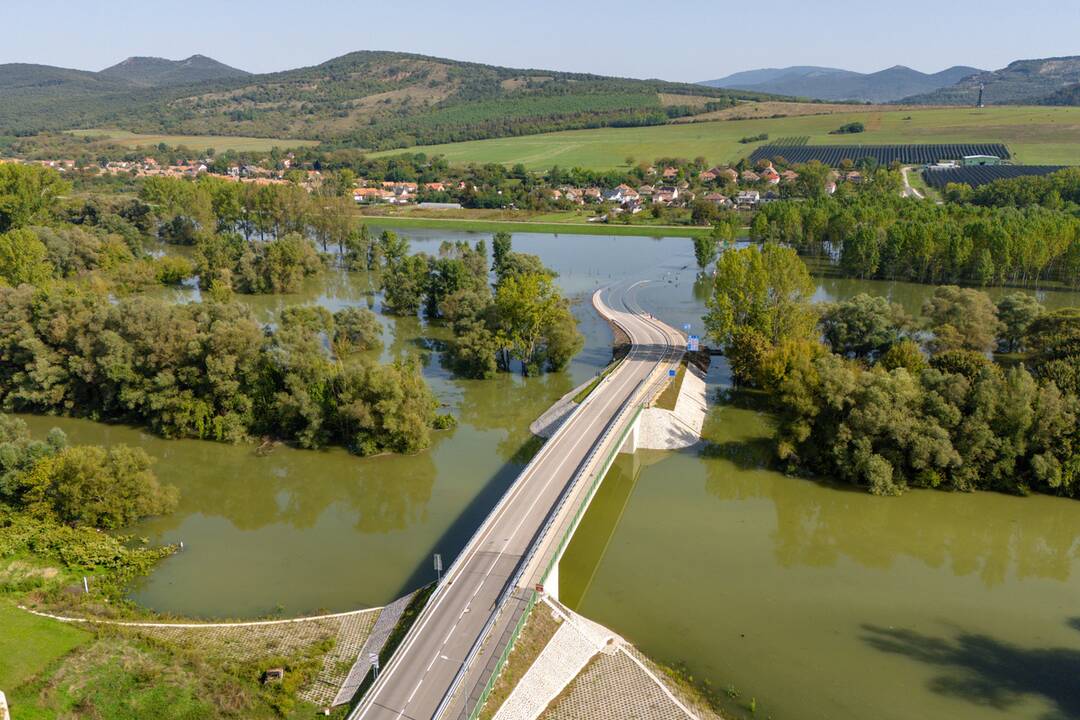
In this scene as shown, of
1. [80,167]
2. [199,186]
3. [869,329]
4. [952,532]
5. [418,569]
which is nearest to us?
[418,569]

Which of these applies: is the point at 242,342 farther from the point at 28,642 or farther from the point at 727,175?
the point at 727,175

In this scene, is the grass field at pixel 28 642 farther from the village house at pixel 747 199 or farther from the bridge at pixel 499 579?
the village house at pixel 747 199

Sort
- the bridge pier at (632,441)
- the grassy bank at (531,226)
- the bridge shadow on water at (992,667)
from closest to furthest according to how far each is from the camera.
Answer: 1. the bridge shadow on water at (992,667)
2. the bridge pier at (632,441)
3. the grassy bank at (531,226)

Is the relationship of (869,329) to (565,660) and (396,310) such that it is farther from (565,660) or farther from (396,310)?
(396,310)

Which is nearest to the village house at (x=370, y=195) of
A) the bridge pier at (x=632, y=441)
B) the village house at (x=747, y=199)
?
the village house at (x=747, y=199)

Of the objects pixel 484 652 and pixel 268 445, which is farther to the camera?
pixel 268 445

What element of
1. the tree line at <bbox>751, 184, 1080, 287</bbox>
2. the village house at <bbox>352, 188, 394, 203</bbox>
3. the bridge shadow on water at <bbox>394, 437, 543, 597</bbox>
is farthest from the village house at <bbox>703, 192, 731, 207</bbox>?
the bridge shadow on water at <bbox>394, 437, 543, 597</bbox>

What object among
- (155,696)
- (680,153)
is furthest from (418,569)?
(680,153)
